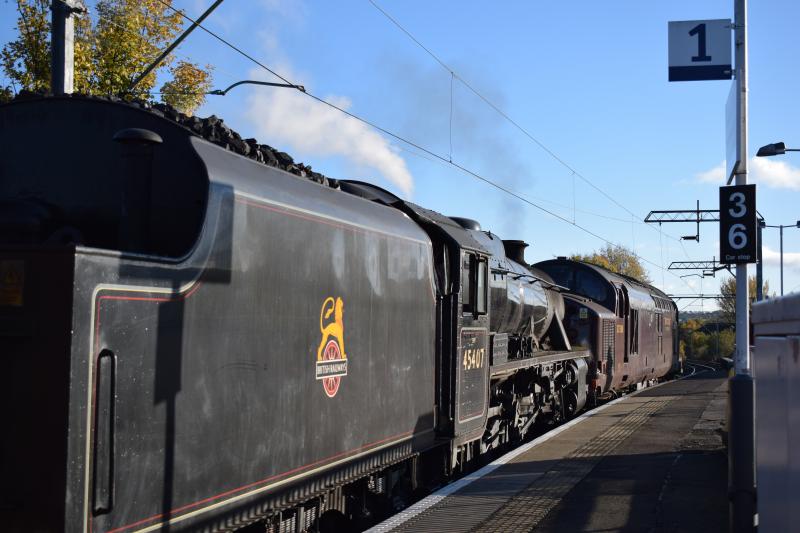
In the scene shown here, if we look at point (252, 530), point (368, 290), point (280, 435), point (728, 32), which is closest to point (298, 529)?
point (252, 530)

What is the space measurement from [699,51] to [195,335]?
26.5 feet

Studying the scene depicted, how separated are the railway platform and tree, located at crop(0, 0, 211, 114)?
979 cm

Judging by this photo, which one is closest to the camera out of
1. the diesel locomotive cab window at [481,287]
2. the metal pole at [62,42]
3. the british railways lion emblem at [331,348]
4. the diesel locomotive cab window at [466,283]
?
the british railways lion emblem at [331,348]

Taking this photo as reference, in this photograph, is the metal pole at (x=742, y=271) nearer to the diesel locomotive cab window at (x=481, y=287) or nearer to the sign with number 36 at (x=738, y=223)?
the sign with number 36 at (x=738, y=223)

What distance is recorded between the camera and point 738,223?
812 centimetres

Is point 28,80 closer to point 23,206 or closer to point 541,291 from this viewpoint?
point 541,291

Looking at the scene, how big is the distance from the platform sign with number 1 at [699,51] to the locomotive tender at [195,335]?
4.26m

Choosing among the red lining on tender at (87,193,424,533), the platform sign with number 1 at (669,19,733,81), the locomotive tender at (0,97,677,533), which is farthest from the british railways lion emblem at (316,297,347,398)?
the platform sign with number 1 at (669,19,733,81)

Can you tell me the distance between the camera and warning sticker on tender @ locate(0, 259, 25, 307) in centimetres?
349

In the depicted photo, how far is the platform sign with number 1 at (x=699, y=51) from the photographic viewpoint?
9.97m

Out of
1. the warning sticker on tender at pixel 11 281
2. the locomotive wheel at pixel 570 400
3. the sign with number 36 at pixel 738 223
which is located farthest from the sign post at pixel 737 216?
the locomotive wheel at pixel 570 400

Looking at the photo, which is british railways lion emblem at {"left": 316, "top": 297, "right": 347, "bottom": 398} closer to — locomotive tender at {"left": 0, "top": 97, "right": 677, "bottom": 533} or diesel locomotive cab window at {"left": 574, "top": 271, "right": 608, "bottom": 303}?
locomotive tender at {"left": 0, "top": 97, "right": 677, "bottom": 533}

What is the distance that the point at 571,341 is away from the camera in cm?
1833

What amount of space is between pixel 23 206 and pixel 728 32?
8446 millimetres
